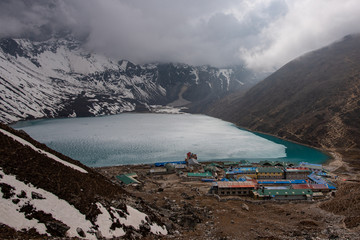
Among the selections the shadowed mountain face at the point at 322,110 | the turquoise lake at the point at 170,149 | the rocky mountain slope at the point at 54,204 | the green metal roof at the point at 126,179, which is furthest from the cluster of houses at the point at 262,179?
the shadowed mountain face at the point at 322,110

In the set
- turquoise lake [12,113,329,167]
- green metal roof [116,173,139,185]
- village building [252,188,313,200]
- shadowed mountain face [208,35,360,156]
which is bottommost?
village building [252,188,313,200]

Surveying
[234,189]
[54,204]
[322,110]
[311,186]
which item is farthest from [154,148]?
[322,110]

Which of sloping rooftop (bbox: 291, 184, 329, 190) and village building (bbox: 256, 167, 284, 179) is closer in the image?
sloping rooftop (bbox: 291, 184, 329, 190)

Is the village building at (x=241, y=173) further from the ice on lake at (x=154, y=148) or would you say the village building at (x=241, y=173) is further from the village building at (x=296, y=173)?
the ice on lake at (x=154, y=148)

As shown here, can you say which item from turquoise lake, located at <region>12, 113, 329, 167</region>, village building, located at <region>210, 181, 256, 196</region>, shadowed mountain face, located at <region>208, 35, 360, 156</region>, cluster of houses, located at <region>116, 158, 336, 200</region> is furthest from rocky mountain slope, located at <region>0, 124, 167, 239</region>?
shadowed mountain face, located at <region>208, 35, 360, 156</region>

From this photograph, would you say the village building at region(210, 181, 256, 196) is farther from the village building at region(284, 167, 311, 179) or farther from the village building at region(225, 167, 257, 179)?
the village building at region(284, 167, 311, 179)

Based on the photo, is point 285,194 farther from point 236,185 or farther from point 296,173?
point 296,173

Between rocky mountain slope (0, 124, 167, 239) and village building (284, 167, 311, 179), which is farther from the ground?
rocky mountain slope (0, 124, 167, 239)

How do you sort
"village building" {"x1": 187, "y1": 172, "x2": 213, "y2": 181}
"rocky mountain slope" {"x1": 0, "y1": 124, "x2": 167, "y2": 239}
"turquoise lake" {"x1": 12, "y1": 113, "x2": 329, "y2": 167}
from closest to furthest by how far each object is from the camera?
"rocky mountain slope" {"x1": 0, "y1": 124, "x2": 167, "y2": 239} < "village building" {"x1": 187, "y1": 172, "x2": 213, "y2": 181} < "turquoise lake" {"x1": 12, "y1": 113, "x2": 329, "y2": 167}
